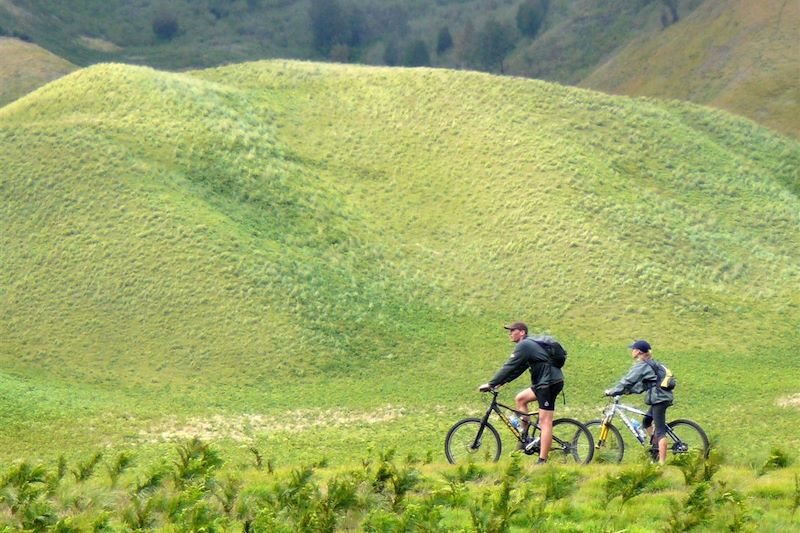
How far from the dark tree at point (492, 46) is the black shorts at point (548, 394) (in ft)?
427

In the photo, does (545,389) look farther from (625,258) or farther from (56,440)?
(625,258)

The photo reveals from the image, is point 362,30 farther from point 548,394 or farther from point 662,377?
point 548,394

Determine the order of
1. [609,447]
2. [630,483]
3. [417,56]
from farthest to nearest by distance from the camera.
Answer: [417,56], [609,447], [630,483]

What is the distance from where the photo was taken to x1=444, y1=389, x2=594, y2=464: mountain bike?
15.4 m

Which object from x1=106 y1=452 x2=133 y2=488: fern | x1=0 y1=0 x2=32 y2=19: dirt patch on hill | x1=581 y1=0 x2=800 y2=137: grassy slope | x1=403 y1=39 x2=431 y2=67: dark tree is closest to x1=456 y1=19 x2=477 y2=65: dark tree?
x1=403 y1=39 x2=431 y2=67: dark tree

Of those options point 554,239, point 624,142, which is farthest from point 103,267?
point 624,142

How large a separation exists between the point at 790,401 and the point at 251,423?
18.2 m

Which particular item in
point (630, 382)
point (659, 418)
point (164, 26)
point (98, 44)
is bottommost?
point (659, 418)

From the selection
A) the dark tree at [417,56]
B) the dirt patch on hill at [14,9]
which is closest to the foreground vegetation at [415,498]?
the dark tree at [417,56]

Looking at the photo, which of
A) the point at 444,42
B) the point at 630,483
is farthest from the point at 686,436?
the point at 444,42

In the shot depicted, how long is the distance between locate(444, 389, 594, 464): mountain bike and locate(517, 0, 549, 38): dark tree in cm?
15113

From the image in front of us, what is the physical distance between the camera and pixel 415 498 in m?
12.8

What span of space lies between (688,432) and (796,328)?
2647 centimetres

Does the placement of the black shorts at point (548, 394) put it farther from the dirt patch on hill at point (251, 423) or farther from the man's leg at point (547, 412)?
the dirt patch on hill at point (251, 423)
